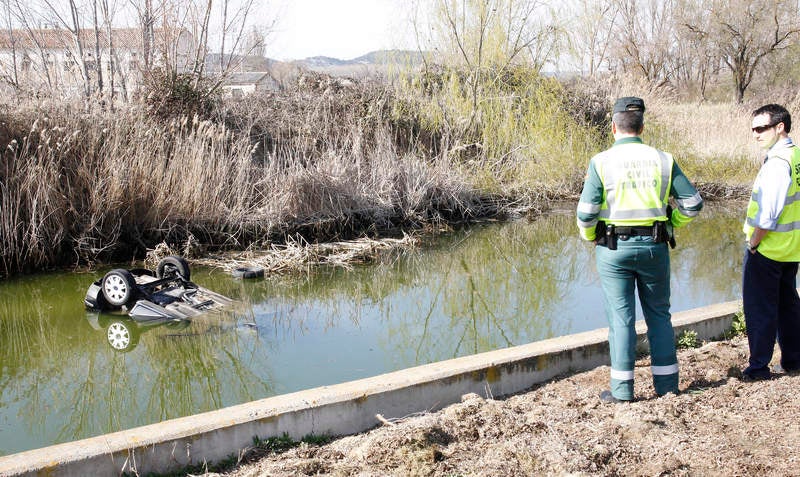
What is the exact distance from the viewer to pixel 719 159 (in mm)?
19109

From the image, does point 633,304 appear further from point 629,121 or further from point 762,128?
point 762,128

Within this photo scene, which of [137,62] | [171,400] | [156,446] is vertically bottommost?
[171,400]

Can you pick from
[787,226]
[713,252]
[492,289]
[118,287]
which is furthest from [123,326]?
[713,252]

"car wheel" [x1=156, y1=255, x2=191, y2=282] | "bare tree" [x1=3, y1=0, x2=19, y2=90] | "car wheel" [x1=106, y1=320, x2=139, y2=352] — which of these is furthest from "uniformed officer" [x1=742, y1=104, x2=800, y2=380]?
"bare tree" [x1=3, y1=0, x2=19, y2=90]

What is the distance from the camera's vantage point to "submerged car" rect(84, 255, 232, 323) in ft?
25.0

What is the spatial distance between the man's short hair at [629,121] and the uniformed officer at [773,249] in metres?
1.00

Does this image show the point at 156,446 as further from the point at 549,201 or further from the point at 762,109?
the point at 549,201

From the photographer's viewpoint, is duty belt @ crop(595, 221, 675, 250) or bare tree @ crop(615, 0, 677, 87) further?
bare tree @ crop(615, 0, 677, 87)

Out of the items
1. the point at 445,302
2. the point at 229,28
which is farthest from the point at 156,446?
the point at 229,28

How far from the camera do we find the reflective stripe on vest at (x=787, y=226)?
4.92m

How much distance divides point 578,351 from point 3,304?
7189 millimetres

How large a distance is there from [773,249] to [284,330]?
15.9 feet

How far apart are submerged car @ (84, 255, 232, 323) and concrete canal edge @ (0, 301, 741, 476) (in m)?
3.68

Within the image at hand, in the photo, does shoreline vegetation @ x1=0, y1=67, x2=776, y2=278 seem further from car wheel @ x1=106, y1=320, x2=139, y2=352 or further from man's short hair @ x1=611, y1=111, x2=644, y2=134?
man's short hair @ x1=611, y1=111, x2=644, y2=134
